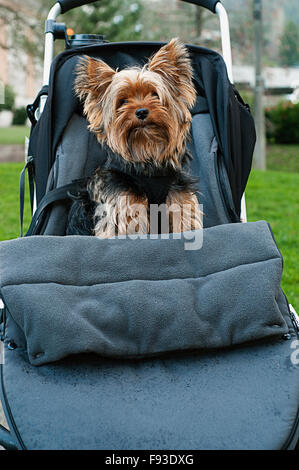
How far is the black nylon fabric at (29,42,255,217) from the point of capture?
2877mm

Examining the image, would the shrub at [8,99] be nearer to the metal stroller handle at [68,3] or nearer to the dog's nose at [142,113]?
the metal stroller handle at [68,3]

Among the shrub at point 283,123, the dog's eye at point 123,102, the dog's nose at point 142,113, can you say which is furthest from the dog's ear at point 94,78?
the shrub at point 283,123

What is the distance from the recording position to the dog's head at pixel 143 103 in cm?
262

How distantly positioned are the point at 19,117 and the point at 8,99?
1.33 m

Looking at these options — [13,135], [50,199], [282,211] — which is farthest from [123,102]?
[13,135]

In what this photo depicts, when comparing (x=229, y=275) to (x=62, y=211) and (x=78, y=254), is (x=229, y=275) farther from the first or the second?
(x=62, y=211)

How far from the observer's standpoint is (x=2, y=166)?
9.47 metres

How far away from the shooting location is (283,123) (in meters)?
14.7

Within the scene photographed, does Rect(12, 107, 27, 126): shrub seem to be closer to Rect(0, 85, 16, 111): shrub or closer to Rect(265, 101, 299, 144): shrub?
Rect(0, 85, 16, 111): shrub

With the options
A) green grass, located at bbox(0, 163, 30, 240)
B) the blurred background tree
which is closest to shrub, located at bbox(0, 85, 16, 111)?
green grass, located at bbox(0, 163, 30, 240)

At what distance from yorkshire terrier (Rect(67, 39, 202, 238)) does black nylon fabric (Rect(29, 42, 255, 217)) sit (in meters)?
0.16

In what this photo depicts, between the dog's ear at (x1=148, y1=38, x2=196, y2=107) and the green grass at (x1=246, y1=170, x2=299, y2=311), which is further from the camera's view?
the green grass at (x1=246, y1=170, x2=299, y2=311)

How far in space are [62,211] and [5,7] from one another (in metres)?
10.8

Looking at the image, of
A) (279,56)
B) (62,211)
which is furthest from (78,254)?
(279,56)
